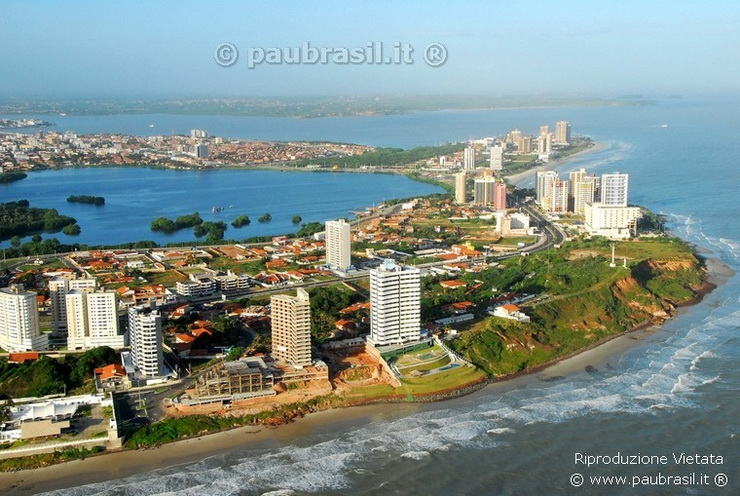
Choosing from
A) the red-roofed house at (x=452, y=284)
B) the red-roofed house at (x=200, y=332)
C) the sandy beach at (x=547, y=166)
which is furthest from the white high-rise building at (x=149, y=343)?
the sandy beach at (x=547, y=166)

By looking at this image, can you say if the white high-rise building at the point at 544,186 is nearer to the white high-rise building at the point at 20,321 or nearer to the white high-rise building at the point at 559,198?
the white high-rise building at the point at 559,198

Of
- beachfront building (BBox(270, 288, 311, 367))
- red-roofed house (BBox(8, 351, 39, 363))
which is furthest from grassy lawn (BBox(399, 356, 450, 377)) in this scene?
red-roofed house (BBox(8, 351, 39, 363))

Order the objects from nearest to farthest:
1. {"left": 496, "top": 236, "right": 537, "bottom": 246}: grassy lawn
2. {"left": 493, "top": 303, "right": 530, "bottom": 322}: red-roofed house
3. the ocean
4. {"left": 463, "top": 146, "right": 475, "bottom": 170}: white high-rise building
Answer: the ocean, {"left": 493, "top": 303, "right": 530, "bottom": 322}: red-roofed house, {"left": 496, "top": 236, "right": 537, "bottom": 246}: grassy lawn, {"left": 463, "top": 146, "right": 475, "bottom": 170}: white high-rise building

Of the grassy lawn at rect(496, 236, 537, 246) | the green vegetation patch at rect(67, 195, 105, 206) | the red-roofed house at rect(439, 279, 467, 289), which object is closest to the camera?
the red-roofed house at rect(439, 279, 467, 289)

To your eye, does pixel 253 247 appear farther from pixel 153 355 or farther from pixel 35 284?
pixel 153 355

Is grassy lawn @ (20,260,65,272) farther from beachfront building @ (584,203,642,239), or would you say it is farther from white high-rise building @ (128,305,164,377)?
beachfront building @ (584,203,642,239)

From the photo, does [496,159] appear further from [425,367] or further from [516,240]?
[425,367]
